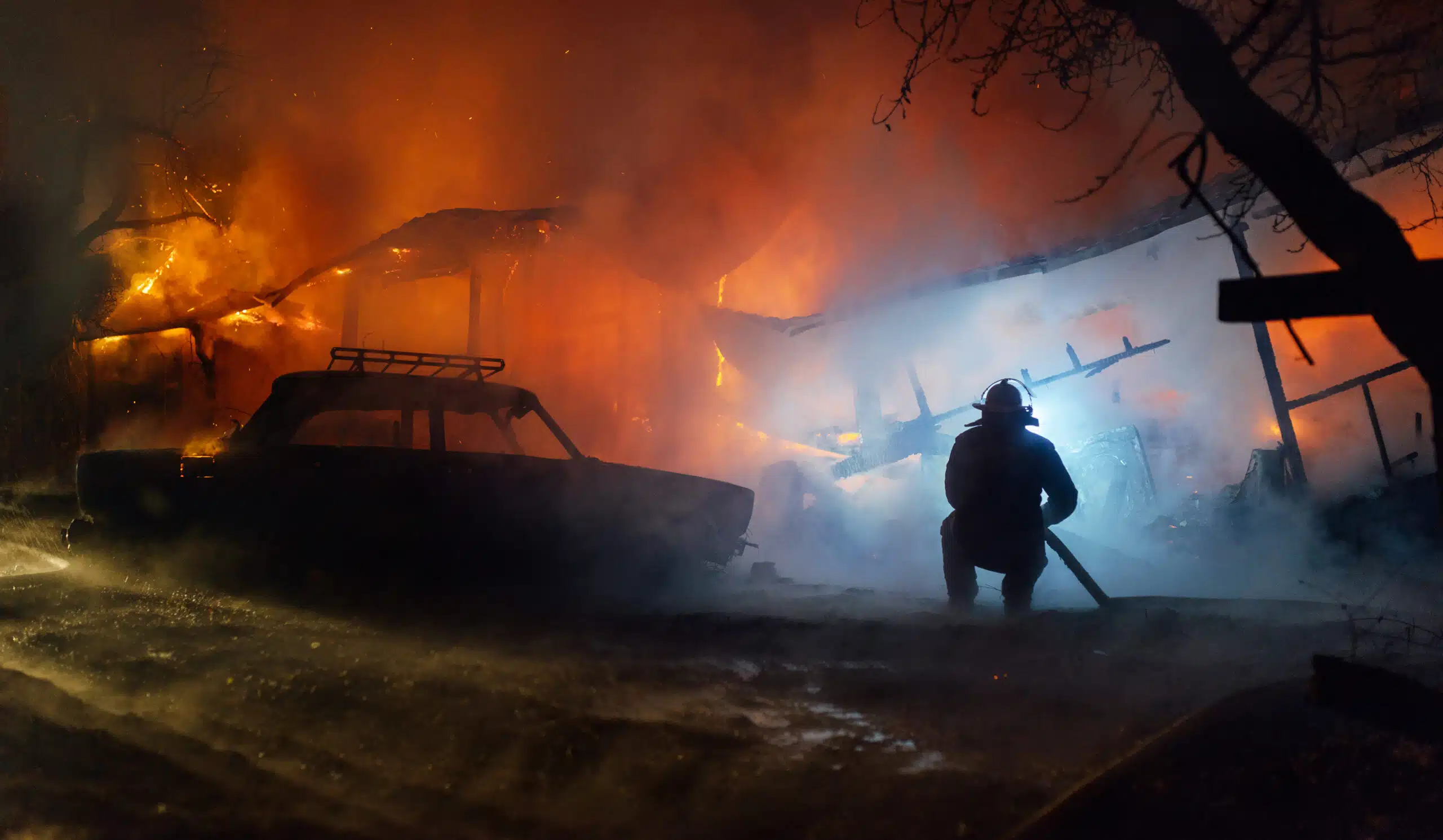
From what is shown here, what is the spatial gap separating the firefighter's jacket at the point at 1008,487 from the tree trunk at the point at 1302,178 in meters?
2.37

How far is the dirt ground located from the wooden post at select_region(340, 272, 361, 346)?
9.29 meters

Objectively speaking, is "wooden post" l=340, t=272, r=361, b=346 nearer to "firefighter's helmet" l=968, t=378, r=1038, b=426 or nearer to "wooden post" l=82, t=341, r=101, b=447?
"wooden post" l=82, t=341, r=101, b=447

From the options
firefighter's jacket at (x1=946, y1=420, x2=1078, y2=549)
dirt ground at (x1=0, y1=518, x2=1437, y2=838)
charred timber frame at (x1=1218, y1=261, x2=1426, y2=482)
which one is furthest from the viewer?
firefighter's jacket at (x1=946, y1=420, x2=1078, y2=549)

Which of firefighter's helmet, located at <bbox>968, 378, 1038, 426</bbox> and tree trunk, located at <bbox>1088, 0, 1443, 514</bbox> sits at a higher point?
tree trunk, located at <bbox>1088, 0, 1443, 514</bbox>

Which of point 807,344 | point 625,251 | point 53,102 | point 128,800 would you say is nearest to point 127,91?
point 53,102

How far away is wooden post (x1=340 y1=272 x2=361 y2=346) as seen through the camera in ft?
41.6

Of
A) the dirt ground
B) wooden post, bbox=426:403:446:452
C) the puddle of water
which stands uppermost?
wooden post, bbox=426:403:446:452

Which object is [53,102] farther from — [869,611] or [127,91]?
[869,611]

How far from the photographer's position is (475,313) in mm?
12539

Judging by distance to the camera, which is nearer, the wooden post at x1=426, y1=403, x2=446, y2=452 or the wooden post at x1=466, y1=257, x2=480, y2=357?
the wooden post at x1=426, y1=403, x2=446, y2=452

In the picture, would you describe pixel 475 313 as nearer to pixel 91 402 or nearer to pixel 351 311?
pixel 351 311

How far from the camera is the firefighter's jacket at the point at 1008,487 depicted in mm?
4637

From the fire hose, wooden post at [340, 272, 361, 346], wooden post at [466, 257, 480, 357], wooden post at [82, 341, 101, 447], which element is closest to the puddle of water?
wooden post at [340, 272, 361, 346]

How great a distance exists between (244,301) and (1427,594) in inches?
618
